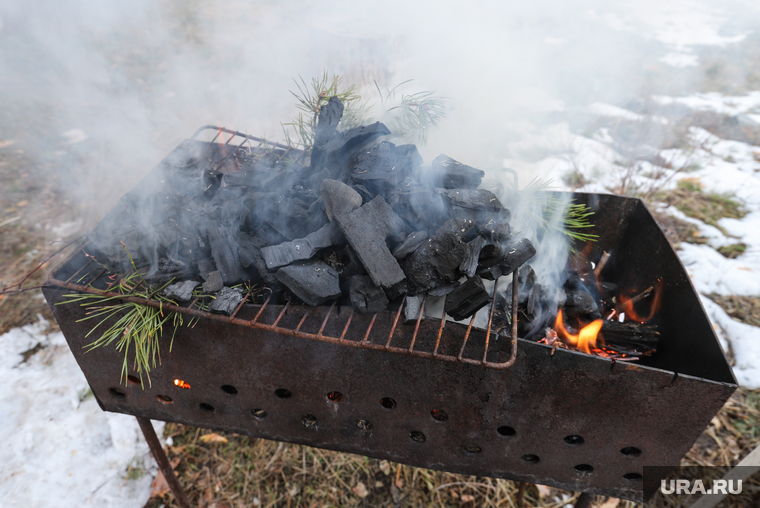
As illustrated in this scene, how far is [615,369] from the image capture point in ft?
4.84

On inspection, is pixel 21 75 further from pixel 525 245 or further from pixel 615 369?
pixel 615 369

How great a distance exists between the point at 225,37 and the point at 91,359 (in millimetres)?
2952

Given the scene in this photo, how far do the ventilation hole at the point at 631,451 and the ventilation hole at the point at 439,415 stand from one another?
73 centimetres

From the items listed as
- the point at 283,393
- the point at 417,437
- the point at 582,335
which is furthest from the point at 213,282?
the point at 582,335

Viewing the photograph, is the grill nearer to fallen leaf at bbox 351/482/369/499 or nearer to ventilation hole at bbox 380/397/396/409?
ventilation hole at bbox 380/397/396/409

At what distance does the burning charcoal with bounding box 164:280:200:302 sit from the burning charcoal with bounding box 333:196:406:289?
2.10 ft

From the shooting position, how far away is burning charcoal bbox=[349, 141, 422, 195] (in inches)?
75.7

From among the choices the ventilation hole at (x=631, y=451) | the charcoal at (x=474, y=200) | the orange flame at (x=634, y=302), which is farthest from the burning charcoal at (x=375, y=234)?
the orange flame at (x=634, y=302)

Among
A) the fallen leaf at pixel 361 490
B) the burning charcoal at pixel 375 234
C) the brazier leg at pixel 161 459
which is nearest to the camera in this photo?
the burning charcoal at pixel 375 234

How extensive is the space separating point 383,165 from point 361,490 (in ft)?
7.40

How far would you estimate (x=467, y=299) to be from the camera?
1.63 m

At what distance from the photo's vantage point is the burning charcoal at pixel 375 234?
1.63m

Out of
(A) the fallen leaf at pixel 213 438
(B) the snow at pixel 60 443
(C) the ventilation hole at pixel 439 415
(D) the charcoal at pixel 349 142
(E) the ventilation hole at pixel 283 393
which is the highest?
(D) the charcoal at pixel 349 142

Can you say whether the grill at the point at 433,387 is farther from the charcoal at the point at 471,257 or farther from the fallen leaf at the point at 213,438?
the fallen leaf at the point at 213,438
